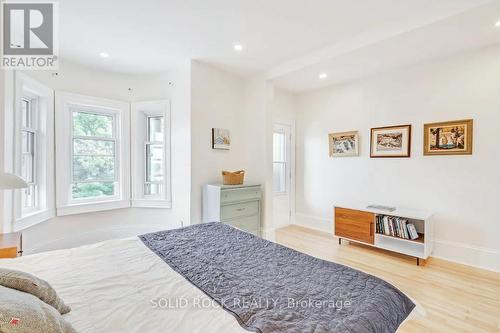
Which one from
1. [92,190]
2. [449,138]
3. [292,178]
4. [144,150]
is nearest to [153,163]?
[144,150]

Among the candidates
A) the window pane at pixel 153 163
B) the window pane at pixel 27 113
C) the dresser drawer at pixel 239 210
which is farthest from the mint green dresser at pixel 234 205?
the window pane at pixel 27 113

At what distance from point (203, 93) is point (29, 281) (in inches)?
115

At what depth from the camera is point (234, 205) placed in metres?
3.24

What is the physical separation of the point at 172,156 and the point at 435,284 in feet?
11.5

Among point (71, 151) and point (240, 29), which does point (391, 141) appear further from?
point (71, 151)

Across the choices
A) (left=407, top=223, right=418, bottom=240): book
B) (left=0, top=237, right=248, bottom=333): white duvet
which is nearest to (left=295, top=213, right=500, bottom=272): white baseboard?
(left=407, top=223, right=418, bottom=240): book

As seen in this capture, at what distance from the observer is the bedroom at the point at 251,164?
3.60 feet

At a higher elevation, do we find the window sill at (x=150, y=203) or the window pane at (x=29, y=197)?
the window pane at (x=29, y=197)

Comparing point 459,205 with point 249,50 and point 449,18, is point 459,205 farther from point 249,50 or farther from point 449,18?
point 249,50

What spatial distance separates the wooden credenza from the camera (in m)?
2.85

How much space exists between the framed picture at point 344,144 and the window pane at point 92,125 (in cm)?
360

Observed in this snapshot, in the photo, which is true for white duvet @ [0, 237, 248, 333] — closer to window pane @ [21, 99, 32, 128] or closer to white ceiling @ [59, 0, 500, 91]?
white ceiling @ [59, 0, 500, 91]

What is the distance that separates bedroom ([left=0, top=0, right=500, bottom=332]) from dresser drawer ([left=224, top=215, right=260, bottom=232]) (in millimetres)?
28

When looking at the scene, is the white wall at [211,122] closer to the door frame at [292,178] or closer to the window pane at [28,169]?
the door frame at [292,178]
